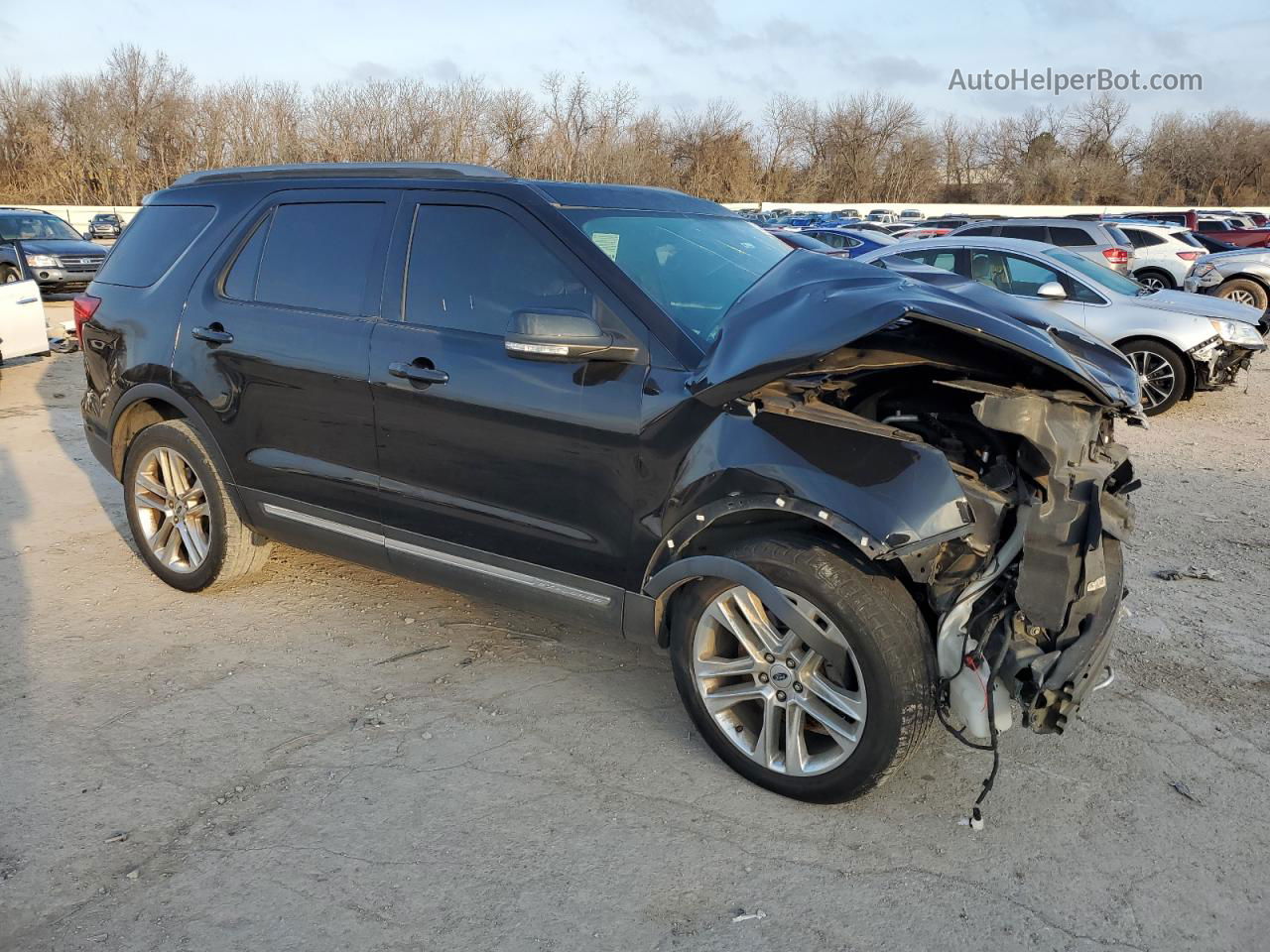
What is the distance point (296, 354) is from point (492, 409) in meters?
1.09

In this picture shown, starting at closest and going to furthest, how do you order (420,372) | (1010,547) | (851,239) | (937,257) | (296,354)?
(1010,547)
(420,372)
(296,354)
(937,257)
(851,239)

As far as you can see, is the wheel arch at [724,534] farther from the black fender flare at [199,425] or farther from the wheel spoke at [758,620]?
the black fender flare at [199,425]

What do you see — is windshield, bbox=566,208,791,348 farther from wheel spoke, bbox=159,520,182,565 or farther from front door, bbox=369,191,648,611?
wheel spoke, bbox=159,520,182,565

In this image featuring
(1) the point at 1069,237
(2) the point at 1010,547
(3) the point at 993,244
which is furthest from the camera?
(1) the point at 1069,237

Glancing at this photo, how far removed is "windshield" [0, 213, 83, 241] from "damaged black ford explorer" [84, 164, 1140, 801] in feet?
56.7

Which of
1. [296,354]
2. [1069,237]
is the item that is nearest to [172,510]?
[296,354]

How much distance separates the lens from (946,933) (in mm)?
2594

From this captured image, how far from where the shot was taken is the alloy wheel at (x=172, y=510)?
4.79m

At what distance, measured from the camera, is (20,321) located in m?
10.4

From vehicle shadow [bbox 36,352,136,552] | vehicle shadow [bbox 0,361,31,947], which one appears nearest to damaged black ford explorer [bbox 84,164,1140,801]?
Result: vehicle shadow [bbox 0,361,31,947]

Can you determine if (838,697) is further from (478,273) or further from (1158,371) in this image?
(1158,371)

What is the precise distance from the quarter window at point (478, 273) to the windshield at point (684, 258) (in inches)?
7.8

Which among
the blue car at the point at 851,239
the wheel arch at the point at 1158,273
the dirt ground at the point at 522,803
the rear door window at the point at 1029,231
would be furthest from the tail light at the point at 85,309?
the wheel arch at the point at 1158,273

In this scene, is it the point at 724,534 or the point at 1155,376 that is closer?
the point at 724,534
